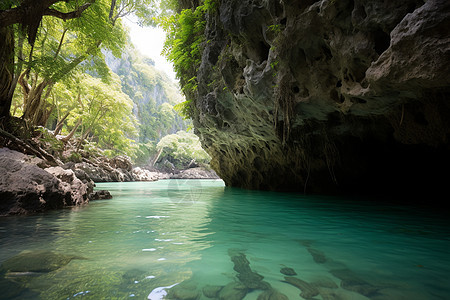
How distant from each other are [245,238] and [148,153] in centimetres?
5061

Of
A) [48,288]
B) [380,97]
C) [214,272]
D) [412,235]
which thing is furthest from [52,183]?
[380,97]

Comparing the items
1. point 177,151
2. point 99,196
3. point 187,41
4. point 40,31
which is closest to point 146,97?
point 177,151

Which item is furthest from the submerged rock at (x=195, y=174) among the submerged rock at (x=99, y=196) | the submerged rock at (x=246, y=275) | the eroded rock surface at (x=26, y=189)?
the submerged rock at (x=246, y=275)

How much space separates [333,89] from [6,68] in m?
10.0

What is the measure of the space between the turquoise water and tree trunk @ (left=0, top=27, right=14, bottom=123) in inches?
217

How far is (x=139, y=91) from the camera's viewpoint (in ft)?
214

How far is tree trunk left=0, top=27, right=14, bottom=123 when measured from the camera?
7277 mm

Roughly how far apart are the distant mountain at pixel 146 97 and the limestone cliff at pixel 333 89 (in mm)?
49770

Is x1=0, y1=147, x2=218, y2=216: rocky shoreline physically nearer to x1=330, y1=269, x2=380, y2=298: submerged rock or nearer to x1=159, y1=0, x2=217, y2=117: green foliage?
x1=330, y1=269, x2=380, y2=298: submerged rock

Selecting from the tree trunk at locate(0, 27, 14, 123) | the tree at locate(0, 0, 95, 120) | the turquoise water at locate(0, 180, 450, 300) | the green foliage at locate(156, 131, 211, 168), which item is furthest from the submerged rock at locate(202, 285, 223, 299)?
the green foliage at locate(156, 131, 211, 168)

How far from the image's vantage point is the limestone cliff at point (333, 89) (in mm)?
3938

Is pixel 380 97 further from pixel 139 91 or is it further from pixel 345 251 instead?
pixel 139 91

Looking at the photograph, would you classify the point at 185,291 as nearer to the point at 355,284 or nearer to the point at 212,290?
the point at 212,290

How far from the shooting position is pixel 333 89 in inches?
238
